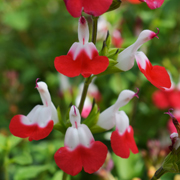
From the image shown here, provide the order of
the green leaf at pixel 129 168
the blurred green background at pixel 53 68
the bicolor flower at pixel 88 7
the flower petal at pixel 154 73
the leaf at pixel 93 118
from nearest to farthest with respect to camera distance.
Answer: the bicolor flower at pixel 88 7 → the flower petal at pixel 154 73 → the leaf at pixel 93 118 → the green leaf at pixel 129 168 → the blurred green background at pixel 53 68

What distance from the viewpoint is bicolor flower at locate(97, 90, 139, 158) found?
80cm

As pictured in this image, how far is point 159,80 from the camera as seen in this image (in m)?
0.80

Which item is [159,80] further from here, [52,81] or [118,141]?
[52,81]

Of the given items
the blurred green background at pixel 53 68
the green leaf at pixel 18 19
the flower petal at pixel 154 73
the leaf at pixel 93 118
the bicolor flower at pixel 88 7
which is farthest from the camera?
the green leaf at pixel 18 19

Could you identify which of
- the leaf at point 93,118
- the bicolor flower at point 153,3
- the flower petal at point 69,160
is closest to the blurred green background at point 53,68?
the leaf at point 93,118

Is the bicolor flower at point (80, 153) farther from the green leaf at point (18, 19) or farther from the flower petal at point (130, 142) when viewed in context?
the green leaf at point (18, 19)

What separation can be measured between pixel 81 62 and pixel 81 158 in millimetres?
260

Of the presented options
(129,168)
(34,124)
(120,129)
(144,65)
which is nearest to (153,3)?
(144,65)

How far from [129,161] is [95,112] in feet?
1.52

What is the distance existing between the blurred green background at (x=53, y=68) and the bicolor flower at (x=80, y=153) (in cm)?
51

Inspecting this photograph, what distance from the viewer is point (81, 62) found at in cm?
76

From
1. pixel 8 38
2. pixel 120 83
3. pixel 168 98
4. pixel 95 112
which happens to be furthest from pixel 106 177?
pixel 8 38

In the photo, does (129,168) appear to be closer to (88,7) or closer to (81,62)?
(81,62)

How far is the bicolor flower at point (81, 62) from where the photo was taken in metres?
0.72
